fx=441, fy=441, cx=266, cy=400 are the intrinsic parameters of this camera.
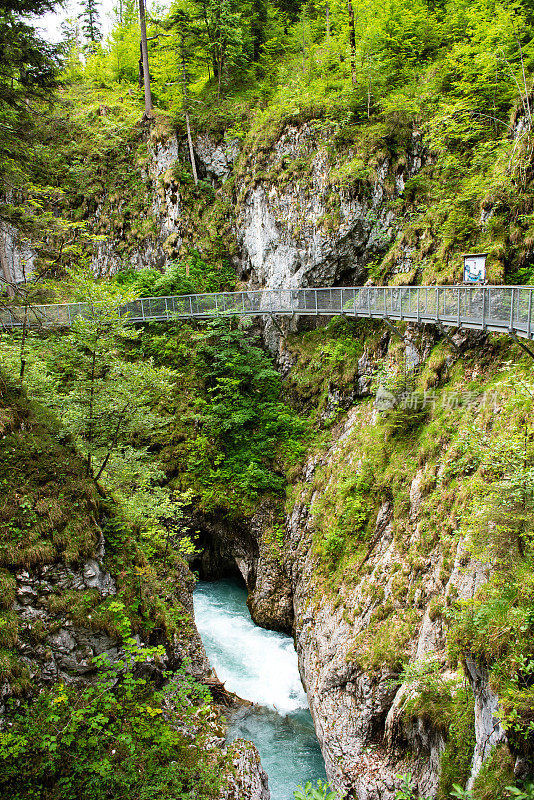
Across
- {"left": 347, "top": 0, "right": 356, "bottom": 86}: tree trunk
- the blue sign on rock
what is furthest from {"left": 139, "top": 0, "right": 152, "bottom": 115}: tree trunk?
the blue sign on rock

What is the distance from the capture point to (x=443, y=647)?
25.5 ft

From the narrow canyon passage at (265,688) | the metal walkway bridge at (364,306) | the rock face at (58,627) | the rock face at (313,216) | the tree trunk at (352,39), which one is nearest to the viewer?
the rock face at (58,627)

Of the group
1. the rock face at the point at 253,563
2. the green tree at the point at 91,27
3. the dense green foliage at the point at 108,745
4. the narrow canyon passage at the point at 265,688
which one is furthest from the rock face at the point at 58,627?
the green tree at the point at 91,27

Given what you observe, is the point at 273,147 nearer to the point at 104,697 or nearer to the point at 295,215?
the point at 295,215

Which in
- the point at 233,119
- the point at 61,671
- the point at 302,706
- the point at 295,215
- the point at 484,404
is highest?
the point at 233,119

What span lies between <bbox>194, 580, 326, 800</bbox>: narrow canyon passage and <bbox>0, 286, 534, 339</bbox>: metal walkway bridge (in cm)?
1070

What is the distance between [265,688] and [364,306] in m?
11.9

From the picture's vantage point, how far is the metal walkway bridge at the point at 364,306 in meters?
8.65

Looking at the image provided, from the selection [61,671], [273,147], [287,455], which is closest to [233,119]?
[273,147]

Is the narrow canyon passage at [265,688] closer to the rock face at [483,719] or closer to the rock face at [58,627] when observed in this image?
the rock face at [58,627]

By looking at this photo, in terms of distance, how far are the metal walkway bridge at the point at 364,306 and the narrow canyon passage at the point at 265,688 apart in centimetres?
1070

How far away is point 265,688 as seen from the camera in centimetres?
1270

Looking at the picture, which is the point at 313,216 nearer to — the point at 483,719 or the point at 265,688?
the point at 265,688

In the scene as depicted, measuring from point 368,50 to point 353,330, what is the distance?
37.2 ft
